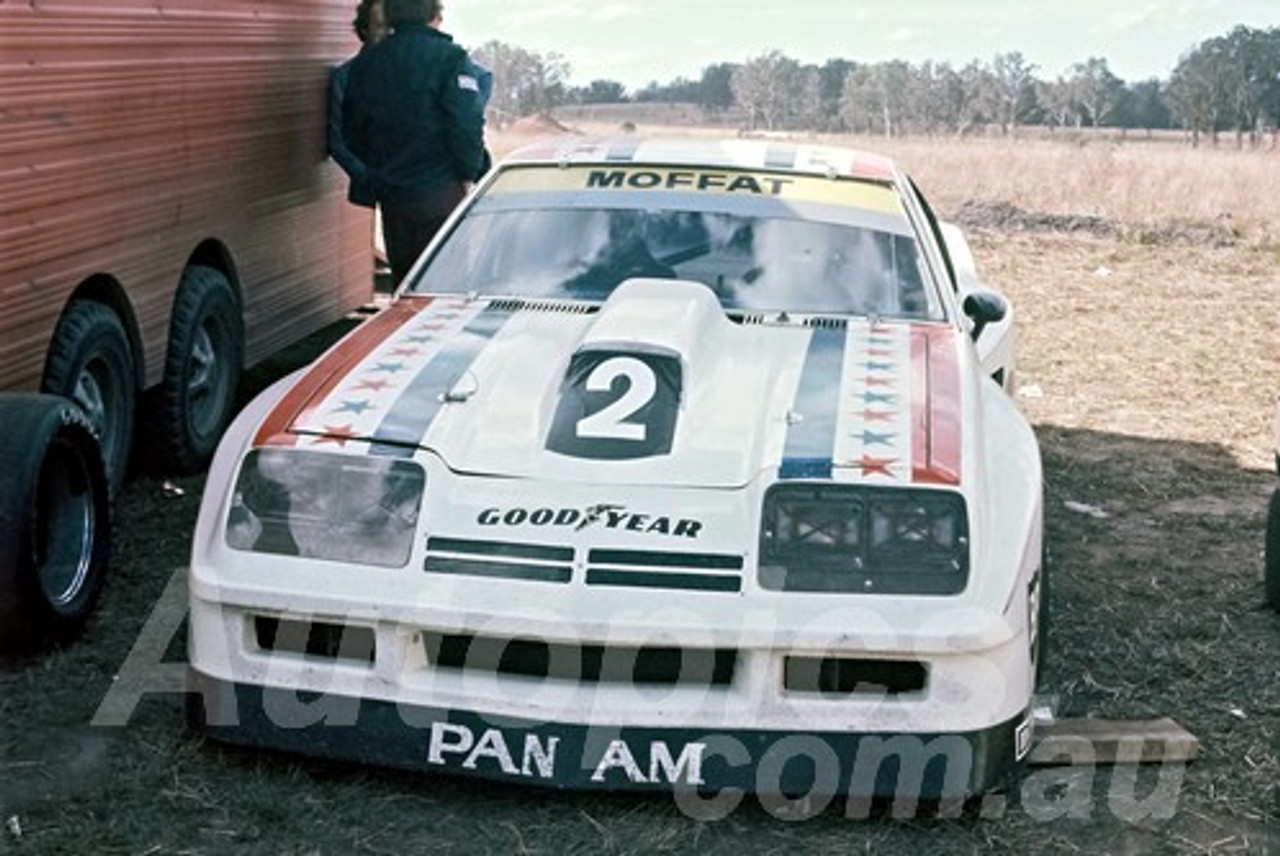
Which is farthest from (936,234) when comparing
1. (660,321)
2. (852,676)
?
(852,676)

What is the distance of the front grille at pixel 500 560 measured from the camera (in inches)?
143

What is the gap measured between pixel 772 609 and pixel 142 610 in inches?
91.4

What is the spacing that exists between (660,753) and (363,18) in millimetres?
5644

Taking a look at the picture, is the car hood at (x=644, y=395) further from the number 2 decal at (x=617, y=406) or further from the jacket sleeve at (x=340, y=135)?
the jacket sleeve at (x=340, y=135)

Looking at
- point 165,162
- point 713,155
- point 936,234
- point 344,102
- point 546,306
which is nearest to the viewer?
point 546,306

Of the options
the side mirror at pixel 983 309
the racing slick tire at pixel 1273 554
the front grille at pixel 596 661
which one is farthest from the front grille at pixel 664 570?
the racing slick tire at pixel 1273 554

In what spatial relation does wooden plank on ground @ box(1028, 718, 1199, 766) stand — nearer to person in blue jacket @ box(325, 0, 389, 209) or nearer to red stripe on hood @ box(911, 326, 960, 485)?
red stripe on hood @ box(911, 326, 960, 485)

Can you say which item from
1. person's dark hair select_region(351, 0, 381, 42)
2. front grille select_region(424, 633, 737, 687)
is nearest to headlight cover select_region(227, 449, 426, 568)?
front grille select_region(424, 633, 737, 687)

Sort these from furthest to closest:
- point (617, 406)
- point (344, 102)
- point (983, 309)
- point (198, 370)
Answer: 1. point (344, 102)
2. point (198, 370)
3. point (983, 309)
4. point (617, 406)

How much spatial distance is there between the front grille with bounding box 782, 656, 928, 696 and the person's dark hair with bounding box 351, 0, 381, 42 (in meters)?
5.56

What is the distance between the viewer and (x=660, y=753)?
361cm

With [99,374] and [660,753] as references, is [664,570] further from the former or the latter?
[99,374]

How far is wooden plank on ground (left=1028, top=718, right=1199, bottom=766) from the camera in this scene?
408 cm

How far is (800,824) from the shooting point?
3.73 m
